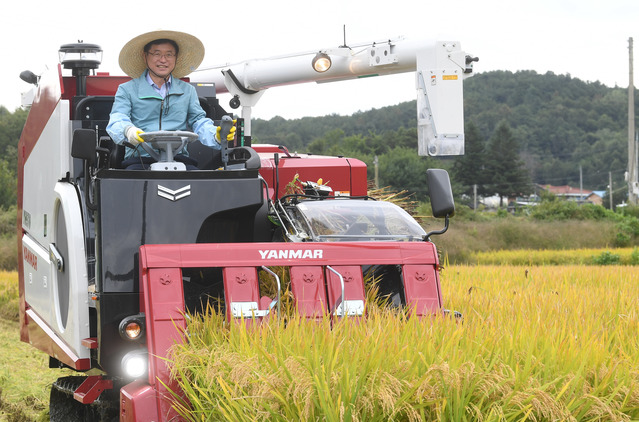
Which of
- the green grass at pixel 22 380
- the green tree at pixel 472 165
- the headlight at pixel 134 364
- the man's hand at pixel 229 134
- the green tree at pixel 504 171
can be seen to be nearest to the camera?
the headlight at pixel 134 364

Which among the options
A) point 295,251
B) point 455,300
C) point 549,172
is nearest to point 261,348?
point 295,251

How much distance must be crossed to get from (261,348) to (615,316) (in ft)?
10.1

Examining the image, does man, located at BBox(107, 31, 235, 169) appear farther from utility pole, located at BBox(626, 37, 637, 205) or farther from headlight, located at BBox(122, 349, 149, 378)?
utility pole, located at BBox(626, 37, 637, 205)

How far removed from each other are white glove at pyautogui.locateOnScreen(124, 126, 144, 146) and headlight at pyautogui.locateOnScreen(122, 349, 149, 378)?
1.47 m

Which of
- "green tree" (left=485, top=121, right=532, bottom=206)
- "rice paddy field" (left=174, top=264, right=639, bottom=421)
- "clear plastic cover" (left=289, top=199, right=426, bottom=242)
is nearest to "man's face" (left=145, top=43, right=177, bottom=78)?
"clear plastic cover" (left=289, top=199, right=426, bottom=242)

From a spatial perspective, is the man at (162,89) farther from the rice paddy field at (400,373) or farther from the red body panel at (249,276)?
the rice paddy field at (400,373)

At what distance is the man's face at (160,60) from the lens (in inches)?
261

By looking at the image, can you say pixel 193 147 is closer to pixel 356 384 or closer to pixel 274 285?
pixel 274 285

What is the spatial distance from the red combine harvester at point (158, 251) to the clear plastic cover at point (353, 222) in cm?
1

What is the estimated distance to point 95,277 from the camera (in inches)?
215

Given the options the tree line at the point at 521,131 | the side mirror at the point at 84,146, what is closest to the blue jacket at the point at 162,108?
the side mirror at the point at 84,146

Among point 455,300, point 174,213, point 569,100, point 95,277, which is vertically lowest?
point 455,300

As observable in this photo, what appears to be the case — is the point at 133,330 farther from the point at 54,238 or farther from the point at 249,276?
the point at 54,238

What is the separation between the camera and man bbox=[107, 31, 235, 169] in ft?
21.0
